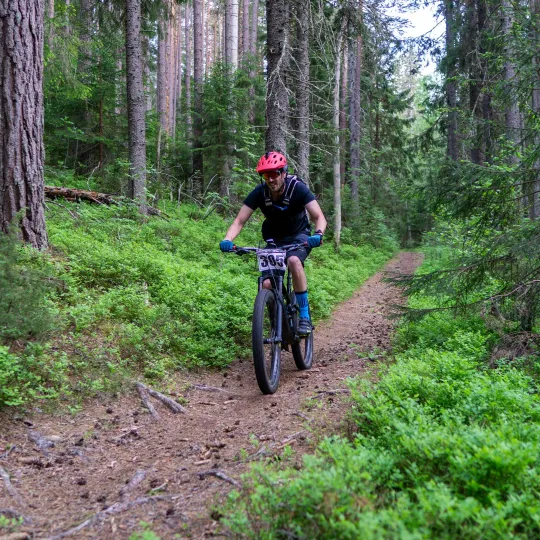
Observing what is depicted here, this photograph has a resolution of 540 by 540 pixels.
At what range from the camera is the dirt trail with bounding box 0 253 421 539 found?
2766 millimetres

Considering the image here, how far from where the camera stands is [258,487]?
7.68 ft

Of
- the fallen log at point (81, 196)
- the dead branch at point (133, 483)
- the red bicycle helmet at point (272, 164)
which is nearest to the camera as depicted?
the dead branch at point (133, 483)

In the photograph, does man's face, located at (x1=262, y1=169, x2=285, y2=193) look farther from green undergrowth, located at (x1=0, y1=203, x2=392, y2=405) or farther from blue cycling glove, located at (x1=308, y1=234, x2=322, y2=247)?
green undergrowth, located at (x1=0, y1=203, x2=392, y2=405)

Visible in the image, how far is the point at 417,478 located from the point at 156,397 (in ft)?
10.3


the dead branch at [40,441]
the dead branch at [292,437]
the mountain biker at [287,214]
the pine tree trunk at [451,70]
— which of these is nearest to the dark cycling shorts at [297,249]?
the mountain biker at [287,214]

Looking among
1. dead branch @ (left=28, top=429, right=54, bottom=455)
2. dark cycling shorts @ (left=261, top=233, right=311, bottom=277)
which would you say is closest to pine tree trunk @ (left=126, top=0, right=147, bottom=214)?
dark cycling shorts @ (left=261, top=233, right=311, bottom=277)

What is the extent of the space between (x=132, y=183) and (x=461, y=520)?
405 inches

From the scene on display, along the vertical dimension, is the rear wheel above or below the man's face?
below

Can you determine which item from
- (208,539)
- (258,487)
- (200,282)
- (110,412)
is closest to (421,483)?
(258,487)

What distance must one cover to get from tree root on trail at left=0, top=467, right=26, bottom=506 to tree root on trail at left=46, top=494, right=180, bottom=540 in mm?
548

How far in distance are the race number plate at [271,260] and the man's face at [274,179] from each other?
76 cm

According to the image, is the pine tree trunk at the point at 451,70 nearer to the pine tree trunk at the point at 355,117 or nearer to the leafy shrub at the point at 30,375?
the pine tree trunk at the point at 355,117

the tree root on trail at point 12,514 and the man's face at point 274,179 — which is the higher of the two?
the man's face at point 274,179

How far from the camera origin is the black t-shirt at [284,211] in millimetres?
5383
